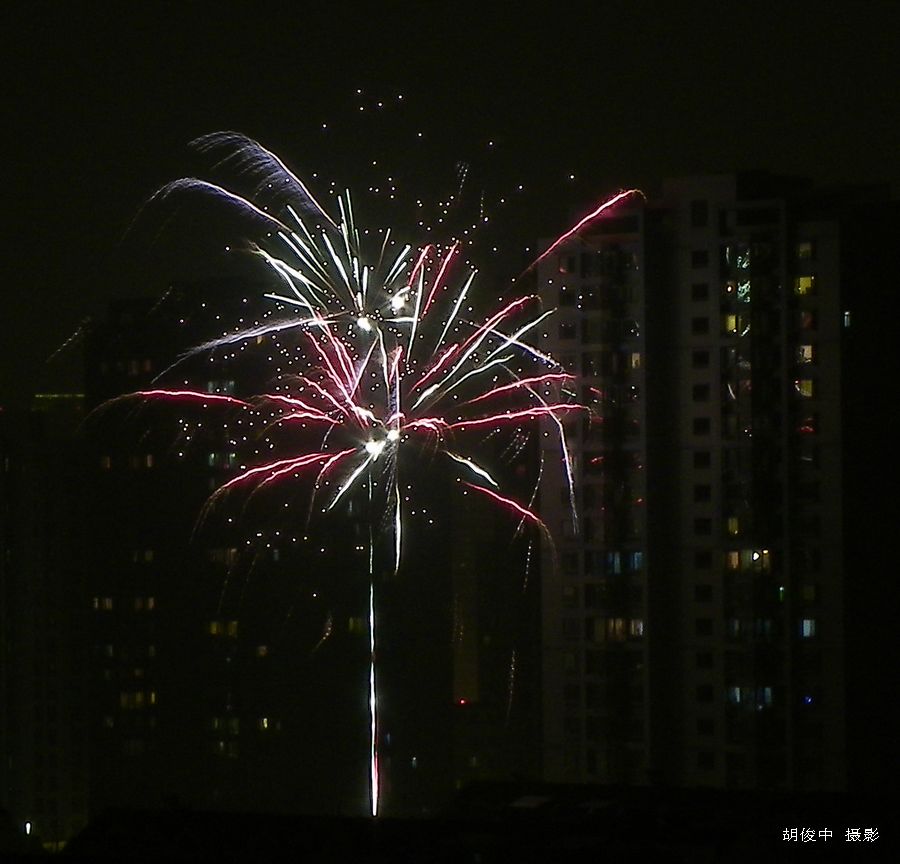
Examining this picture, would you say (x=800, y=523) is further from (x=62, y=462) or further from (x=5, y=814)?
(x=62, y=462)

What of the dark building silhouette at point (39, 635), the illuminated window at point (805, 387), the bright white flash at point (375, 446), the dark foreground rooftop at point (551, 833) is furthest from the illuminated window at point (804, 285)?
the dark building silhouette at point (39, 635)

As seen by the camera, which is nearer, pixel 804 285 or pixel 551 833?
pixel 551 833

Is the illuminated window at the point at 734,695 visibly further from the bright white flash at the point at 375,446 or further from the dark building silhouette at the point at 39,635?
the dark building silhouette at the point at 39,635

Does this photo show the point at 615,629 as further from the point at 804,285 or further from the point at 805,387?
the point at 804,285

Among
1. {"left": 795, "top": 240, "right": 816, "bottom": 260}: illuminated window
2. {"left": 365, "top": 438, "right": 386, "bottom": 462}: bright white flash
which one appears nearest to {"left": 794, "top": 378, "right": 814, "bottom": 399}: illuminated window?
{"left": 795, "top": 240, "right": 816, "bottom": 260}: illuminated window

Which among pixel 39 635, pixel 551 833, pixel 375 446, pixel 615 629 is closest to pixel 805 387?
pixel 615 629

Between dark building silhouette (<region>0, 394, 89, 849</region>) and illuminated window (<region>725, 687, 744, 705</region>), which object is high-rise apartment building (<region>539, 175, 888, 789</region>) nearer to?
illuminated window (<region>725, 687, 744, 705</region>)

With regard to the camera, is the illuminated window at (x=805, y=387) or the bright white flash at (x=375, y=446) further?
the illuminated window at (x=805, y=387)
